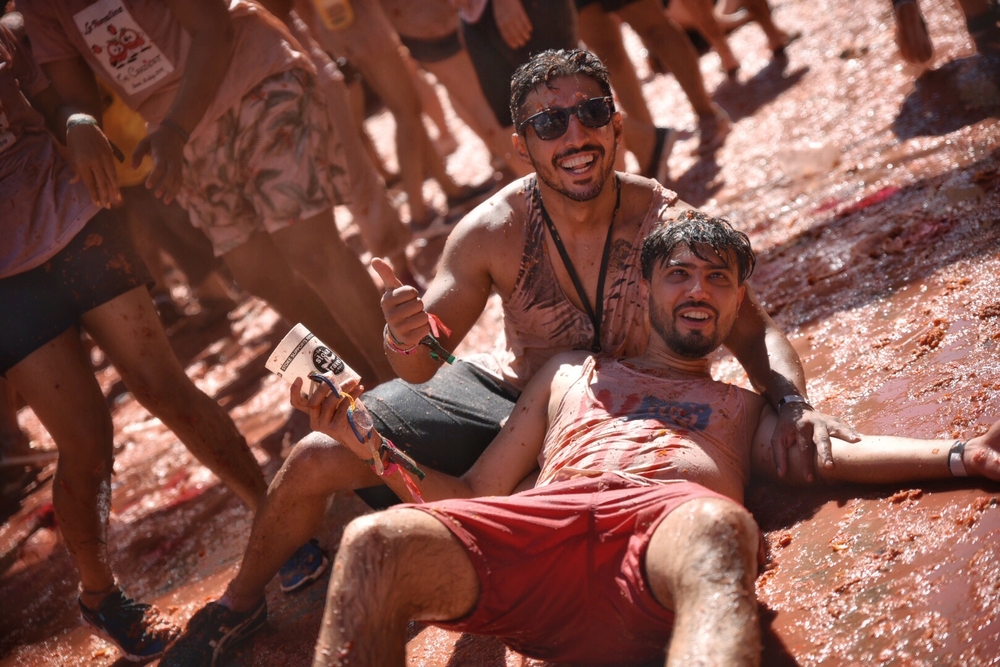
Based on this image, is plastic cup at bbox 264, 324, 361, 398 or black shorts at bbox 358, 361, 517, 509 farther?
black shorts at bbox 358, 361, 517, 509

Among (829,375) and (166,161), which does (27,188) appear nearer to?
(166,161)

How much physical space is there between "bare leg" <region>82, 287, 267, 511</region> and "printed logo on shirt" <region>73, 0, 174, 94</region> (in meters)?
0.90

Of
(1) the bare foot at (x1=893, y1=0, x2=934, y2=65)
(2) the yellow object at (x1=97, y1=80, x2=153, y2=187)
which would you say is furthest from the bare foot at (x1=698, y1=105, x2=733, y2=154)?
(2) the yellow object at (x1=97, y1=80, x2=153, y2=187)

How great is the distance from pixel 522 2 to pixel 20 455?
3.94 m

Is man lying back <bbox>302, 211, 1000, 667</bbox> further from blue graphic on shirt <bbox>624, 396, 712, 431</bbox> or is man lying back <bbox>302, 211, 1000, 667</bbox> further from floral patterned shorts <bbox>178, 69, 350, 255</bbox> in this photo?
floral patterned shorts <bbox>178, 69, 350, 255</bbox>

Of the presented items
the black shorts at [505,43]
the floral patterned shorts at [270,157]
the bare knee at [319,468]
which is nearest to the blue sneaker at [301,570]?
the bare knee at [319,468]

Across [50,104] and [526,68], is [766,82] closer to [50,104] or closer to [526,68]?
[526,68]

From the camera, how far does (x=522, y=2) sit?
435 cm

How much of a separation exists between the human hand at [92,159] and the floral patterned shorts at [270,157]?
0.55 metres

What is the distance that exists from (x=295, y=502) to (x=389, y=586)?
2.88ft

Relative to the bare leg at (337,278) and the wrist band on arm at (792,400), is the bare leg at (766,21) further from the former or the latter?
the wrist band on arm at (792,400)

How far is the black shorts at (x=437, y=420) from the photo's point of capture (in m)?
2.89

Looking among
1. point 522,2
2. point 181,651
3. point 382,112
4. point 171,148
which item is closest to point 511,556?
point 181,651

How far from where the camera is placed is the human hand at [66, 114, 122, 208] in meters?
3.09
